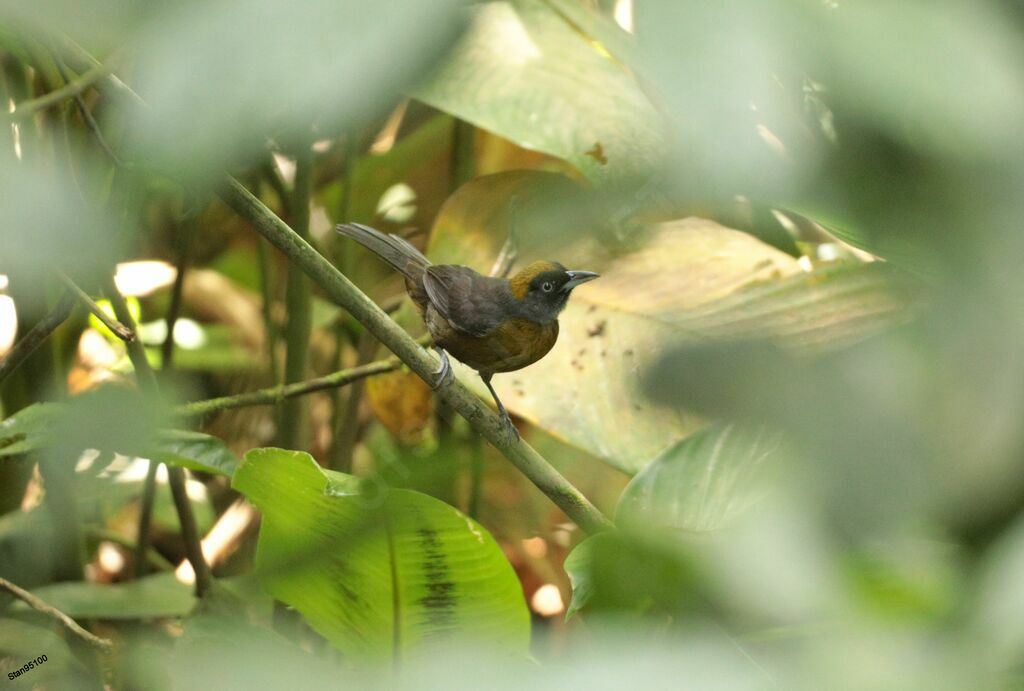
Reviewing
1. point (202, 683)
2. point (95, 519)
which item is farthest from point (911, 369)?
point (95, 519)

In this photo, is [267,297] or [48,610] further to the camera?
[267,297]

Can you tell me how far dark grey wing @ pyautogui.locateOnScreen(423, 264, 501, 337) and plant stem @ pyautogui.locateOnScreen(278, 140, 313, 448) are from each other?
293 mm

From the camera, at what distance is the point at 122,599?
6.94 feet

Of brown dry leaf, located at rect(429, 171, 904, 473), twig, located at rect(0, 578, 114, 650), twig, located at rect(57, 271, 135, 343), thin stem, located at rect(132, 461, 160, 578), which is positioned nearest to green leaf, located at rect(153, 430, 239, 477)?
twig, located at rect(57, 271, 135, 343)

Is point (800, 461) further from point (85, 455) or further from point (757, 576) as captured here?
point (85, 455)

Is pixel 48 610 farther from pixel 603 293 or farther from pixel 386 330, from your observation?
pixel 603 293

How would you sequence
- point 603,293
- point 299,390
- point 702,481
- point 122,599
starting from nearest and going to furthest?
point 702,481 → point 299,390 → point 122,599 → point 603,293

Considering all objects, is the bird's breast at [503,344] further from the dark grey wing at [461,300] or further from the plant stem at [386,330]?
the plant stem at [386,330]

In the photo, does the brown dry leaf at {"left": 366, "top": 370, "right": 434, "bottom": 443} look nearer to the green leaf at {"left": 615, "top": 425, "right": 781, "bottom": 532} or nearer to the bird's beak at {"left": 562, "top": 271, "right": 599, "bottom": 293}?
the bird's beak at {"left": 562, "top": 271, "right": 599, "bottom": 293}

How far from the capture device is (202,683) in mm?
724

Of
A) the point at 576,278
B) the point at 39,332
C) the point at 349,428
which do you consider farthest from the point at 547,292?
the point at 39,332

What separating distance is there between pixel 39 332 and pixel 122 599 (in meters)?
0.76

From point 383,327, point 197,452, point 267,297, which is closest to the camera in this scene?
point 383,327

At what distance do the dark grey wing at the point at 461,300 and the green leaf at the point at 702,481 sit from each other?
38.3 inches
